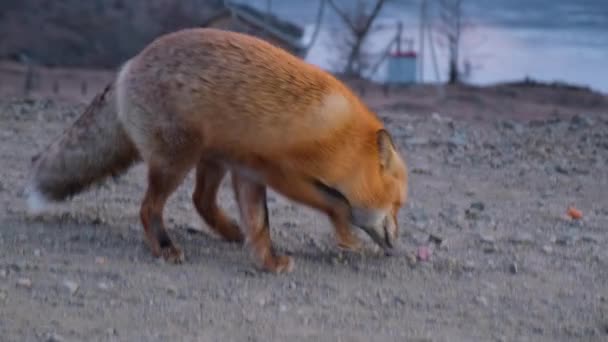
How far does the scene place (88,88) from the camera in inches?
569

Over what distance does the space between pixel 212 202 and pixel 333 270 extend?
3.51 feet

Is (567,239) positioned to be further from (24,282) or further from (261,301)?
(24,282)

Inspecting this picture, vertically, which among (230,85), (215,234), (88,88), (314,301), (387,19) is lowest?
(387,19)

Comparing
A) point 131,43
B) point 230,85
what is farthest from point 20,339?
point 131,43

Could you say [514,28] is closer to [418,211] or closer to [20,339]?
[418,211]

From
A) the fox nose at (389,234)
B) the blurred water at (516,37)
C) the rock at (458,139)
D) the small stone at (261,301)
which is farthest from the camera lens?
the blurred water at (516,37)

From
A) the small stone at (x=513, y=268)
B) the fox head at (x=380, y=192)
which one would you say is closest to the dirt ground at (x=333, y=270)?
the small stone at (x=513, y=268)

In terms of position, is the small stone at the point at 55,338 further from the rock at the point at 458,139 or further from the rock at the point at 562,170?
the rock at the point at 458,139

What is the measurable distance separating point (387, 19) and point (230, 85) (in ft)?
71.5

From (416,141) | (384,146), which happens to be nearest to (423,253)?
(384,146)

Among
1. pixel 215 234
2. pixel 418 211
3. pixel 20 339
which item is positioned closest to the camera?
pixel 20 339

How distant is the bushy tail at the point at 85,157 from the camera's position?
6.54 m

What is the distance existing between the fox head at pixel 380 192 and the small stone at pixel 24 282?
5.85 feet

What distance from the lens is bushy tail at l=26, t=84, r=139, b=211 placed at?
654 centimetres
